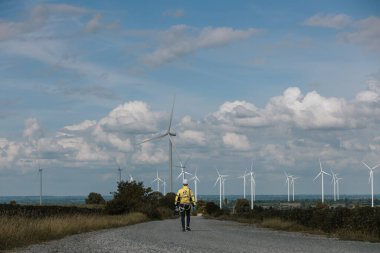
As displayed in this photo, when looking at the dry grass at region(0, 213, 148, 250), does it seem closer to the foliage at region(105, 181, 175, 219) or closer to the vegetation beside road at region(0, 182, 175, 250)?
the vegetation beside road at region(0, 182, 175, 250)

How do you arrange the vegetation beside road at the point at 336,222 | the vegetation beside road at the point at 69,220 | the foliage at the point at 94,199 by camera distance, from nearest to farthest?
the vegetation beside road at the point at 69,220, the vegetation beside road at the point at 336,222, the foliage at the point at 94,199

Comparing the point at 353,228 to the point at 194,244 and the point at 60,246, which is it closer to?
the point at 194,244

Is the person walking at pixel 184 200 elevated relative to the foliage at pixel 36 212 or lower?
elevated

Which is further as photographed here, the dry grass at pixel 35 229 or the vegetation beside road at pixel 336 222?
the vegetation beside road at pixel 336 222

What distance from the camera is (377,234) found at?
81.6 ft

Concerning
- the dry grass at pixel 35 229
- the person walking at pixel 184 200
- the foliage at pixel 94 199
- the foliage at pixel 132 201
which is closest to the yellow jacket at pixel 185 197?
the person walking at pixel 184 200

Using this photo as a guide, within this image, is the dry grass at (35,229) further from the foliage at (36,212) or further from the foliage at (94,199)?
the foliage at (94,199)

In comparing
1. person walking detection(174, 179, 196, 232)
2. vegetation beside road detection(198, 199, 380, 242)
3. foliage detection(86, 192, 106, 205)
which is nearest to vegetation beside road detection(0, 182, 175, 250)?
person walking detection(174, 179, 196, 232)

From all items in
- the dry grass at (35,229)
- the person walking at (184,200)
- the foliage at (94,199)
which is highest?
the person walking at (184,200)

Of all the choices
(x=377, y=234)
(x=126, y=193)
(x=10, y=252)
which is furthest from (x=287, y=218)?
(x=10, y=252)

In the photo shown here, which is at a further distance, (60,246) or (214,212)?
(214,212)

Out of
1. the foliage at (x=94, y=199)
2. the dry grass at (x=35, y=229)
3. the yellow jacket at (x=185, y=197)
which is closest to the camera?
the dry grass at (x=35, y=229)

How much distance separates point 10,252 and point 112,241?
445 cm

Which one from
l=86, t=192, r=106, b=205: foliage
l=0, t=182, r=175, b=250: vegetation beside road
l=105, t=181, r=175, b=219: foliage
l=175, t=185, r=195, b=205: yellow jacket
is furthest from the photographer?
l=86, t=192, r=106, b=205: foliage
